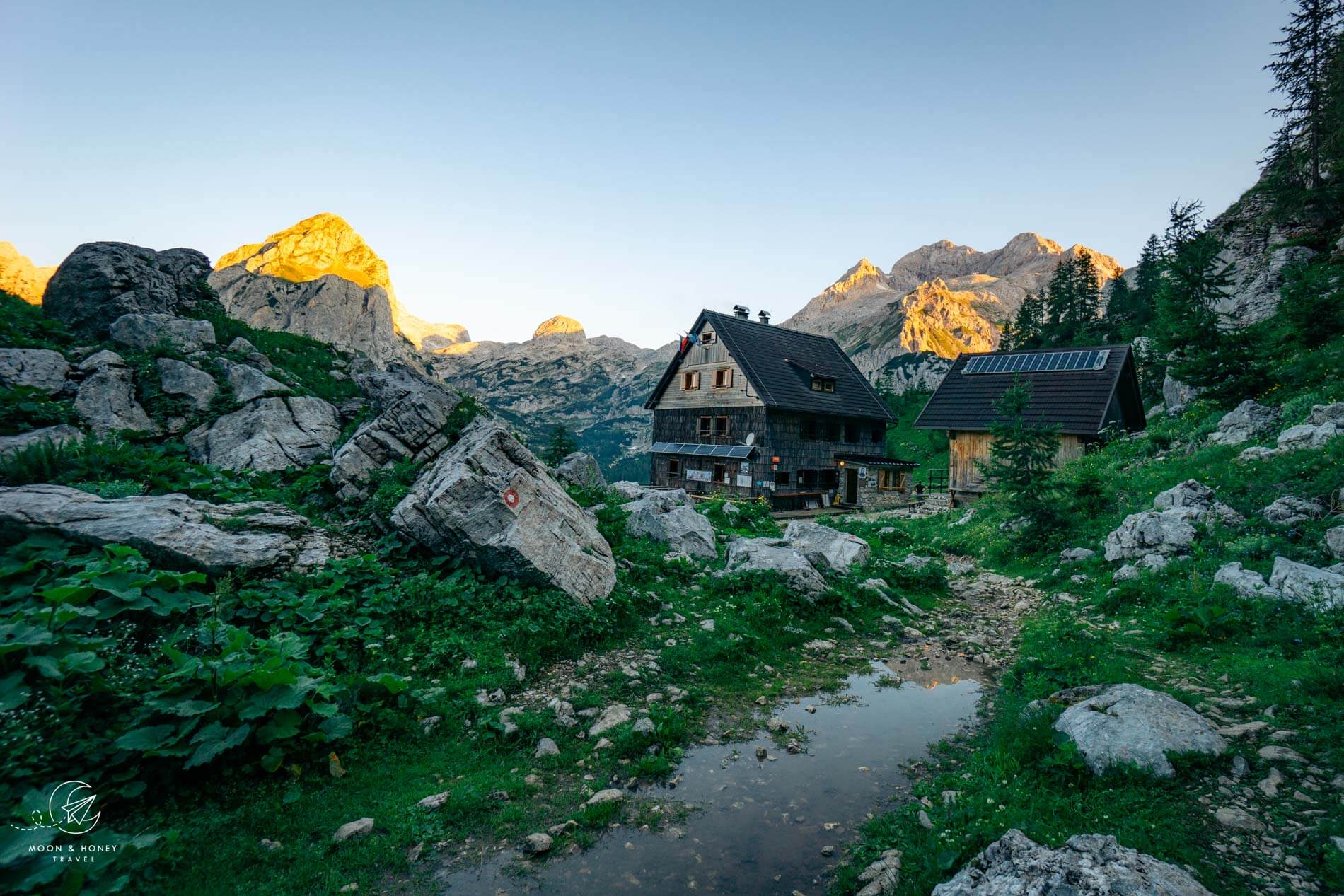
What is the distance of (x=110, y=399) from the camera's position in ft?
36.5

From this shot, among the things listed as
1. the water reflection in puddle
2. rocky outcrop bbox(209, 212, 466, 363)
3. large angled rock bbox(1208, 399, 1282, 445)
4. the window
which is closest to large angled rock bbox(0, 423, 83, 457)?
the water reflection in puddle

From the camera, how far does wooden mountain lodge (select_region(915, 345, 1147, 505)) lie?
84.0ft

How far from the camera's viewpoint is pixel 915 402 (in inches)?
2314

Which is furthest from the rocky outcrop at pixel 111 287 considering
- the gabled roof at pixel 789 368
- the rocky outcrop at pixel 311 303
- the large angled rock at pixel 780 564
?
the rocky outcrop at pixel 311 303

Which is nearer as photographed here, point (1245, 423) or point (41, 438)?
point (41, 438)

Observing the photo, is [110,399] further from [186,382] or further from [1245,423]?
[1245,423]

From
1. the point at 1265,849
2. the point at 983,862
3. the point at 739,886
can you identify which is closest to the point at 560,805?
the point at 739,886

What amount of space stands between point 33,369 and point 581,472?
1286 centimetres

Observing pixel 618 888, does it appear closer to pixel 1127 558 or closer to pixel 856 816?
pixel 856 816

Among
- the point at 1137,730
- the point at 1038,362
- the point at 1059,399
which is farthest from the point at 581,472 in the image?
the point at 1038,362

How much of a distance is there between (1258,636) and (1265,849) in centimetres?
521

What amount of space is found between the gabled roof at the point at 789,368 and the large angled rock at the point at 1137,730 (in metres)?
25.2
